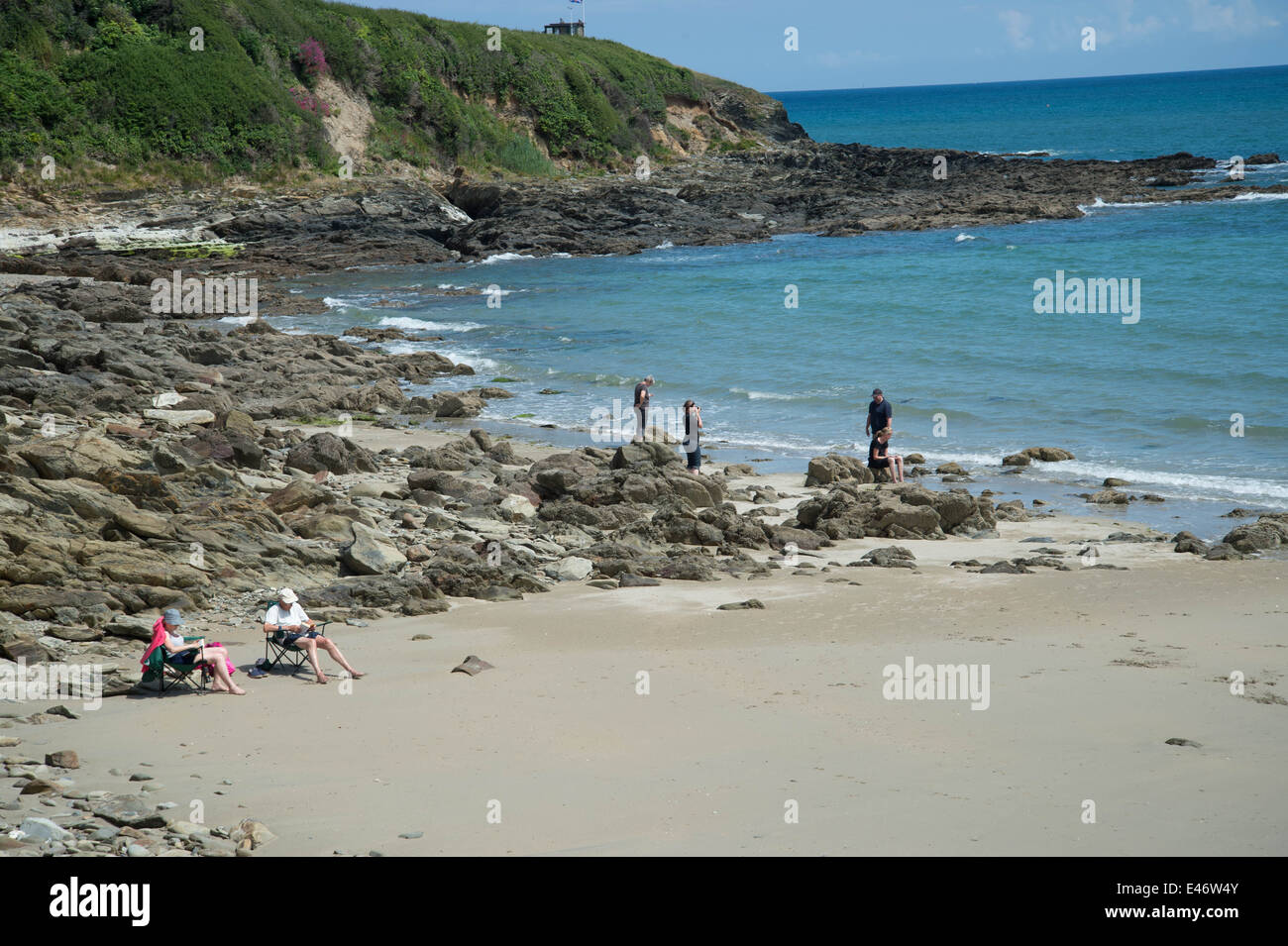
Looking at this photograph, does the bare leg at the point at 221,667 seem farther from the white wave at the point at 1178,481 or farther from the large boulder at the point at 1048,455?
the large boulder at the point at 1048,455

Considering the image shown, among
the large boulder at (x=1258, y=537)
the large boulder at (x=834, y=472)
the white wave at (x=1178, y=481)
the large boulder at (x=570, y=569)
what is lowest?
the large boulder at (x=570, y=569)

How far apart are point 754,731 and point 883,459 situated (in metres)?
9.87

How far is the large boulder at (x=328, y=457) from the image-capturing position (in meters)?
15.6

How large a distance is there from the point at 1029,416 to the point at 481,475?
11.2 m

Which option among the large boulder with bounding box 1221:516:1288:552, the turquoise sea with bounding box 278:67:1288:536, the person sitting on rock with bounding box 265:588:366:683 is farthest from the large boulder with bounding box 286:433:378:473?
the large boulder with bounding box 1221:516:1288:552

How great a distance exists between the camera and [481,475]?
1617 centimetres

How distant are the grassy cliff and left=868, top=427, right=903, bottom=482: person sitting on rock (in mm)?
40139

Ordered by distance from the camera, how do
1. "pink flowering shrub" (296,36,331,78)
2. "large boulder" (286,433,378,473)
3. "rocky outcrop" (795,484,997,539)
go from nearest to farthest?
1. "rocky outcrop" (795,484,997,539)
2. "large boulder" (286,433,378,473)
3. "pink flowering shrub" (296,36,331,78)

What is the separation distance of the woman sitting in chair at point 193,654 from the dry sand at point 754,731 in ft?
0.46

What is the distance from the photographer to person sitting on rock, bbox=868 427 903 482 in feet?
56.4

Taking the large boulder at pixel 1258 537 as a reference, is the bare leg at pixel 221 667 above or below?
below

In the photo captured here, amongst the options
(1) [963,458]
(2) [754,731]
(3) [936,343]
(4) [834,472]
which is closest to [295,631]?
(2) [754,731]

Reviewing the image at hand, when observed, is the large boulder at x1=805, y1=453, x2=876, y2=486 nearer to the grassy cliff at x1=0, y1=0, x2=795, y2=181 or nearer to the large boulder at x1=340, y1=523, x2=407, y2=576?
the large boulder at x1=340, y1=523, x2=407, y2=576

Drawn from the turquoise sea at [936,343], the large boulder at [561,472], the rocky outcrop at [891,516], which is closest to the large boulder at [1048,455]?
the turquoise sea at [936,343]
